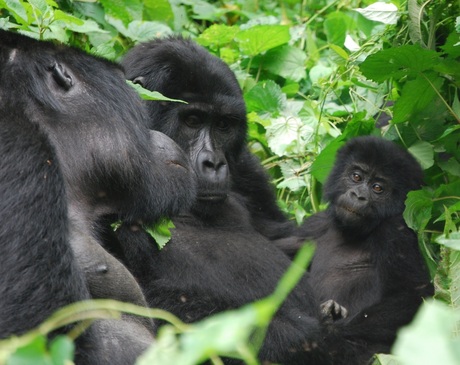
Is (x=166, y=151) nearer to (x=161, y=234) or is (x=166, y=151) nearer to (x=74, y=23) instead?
(x=161, y=234)

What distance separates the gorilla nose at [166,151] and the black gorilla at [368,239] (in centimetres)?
130

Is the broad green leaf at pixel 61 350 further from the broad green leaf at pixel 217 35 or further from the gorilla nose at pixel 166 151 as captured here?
the broad green leaf at pixel 217 35

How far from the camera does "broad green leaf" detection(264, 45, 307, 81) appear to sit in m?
5.70

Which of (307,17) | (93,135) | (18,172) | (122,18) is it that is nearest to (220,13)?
(307,17)

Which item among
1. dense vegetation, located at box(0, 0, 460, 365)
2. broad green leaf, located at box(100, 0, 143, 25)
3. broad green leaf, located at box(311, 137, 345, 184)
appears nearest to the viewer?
dense vegetation, located at box(0, 0, 460, 365)

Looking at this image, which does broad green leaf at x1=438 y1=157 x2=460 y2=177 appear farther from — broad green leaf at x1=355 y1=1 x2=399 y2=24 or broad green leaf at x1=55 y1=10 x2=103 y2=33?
broad green leaf at x1=55 y1=10 x2=103 y2=33

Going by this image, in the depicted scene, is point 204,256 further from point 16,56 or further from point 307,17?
point 307,17

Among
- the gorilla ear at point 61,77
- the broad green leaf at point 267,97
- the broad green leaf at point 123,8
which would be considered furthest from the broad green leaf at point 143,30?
the gorilla ear at point 61,77

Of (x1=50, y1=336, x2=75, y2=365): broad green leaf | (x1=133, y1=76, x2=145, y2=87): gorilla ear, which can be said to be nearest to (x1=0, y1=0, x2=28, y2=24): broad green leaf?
(x1=133, y1=76, x2=145, y2=87): gorilla ear

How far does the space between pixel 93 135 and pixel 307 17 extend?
4.23 meters

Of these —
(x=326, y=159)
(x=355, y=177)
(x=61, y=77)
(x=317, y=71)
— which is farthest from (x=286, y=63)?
(x=61, y=77)

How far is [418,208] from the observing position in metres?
3.88

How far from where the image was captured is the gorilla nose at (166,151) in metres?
2.86

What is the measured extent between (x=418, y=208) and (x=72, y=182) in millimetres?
1805
